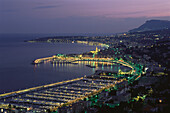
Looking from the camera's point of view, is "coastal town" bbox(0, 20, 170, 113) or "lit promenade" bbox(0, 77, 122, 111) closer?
"coastal town" bbox(0, 20, 170, 113)

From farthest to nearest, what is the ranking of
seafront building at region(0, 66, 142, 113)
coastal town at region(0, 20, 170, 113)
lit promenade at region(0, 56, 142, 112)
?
lit promenade at region(0, 56, 142, 112), seafront building at region(0, 66, 142, 113), coastal town at region(0, 20, 170, 113)

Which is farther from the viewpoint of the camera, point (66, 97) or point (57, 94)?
point (57, 94)

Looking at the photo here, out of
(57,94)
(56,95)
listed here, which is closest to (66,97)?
(56,95)

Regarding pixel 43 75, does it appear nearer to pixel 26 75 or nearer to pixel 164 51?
pixel 26 75

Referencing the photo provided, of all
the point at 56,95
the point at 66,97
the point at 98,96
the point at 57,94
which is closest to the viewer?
the point at 98,96

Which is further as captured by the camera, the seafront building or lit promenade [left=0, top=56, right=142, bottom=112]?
lit promenade [left=0, top=56, right=142, bottom=112]

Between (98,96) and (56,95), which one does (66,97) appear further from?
(98,96)

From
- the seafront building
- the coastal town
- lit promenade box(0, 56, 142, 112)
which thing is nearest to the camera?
the coastal town

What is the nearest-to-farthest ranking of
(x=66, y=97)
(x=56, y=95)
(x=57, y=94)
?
(x=66, y=97), (x=56, y=95), (x=57, y=94)

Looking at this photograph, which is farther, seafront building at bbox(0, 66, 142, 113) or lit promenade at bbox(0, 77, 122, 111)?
lit promenade at bbox(0, 77, 122, 111)

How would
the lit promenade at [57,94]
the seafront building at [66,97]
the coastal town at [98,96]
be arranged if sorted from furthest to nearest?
the lit promenade at [57,94] < the seafront building at [66,97] < the coastal town at [98,96]

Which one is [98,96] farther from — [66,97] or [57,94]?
[57,94]
